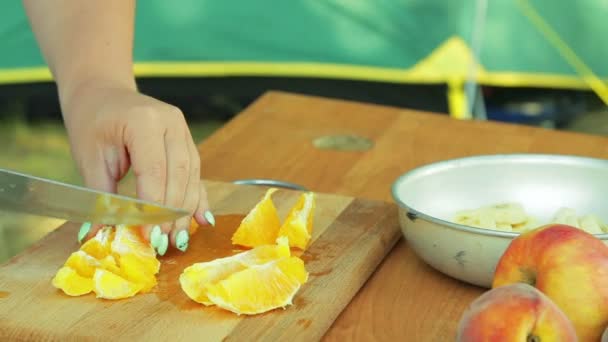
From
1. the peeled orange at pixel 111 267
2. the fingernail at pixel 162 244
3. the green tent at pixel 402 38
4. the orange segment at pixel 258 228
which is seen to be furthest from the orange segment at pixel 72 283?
the green tent at pixel 402 38

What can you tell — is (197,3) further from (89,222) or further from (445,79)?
(89,222)

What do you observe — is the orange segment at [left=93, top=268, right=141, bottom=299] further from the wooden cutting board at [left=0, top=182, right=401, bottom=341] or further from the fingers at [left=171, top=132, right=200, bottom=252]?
the fingers at [left=171, top=132, right=200, bottom=252]

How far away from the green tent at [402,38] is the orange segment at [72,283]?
5.93 ft

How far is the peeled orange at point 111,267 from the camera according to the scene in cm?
118

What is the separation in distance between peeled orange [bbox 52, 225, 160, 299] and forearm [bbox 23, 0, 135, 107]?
0.24 m

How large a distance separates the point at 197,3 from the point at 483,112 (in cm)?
88

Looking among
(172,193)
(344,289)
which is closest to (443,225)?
(344,289)

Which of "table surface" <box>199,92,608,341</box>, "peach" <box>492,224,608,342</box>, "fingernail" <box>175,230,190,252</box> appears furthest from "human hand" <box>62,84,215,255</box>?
"peach" <box>492,224,608,342</box>

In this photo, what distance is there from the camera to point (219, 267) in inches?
47.3

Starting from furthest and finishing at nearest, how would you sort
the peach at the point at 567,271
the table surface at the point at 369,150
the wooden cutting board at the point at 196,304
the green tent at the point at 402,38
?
the green tent at the point at 402,38, the table surface at the point at 369,150, the wooden cutting board at the point at 196,304, the peach at the point at 567,271

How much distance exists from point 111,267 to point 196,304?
123 mm

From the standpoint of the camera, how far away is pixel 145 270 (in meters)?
1.22

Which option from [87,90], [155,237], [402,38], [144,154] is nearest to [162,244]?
[155,237]

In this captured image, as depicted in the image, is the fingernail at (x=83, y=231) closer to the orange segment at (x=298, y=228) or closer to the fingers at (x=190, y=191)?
the fingers at (x=190, y=191)
